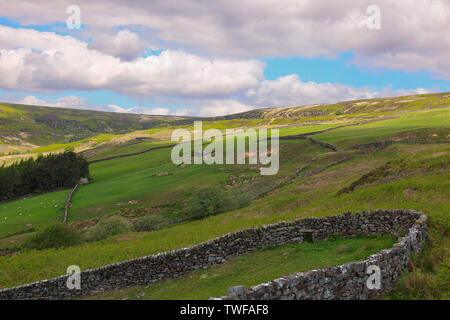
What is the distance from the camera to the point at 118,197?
2203 inches

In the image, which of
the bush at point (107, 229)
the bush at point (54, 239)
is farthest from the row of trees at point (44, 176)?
the bush at point (54, 239)

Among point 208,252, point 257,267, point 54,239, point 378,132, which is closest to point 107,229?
point 54,239

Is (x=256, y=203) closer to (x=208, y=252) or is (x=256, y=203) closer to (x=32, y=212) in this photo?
(x=208, y=252)

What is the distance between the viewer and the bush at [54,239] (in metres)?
26.0

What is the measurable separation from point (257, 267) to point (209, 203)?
20934mm

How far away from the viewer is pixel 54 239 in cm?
2631

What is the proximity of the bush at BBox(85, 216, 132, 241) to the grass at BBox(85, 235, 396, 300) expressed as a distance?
54.3 ft

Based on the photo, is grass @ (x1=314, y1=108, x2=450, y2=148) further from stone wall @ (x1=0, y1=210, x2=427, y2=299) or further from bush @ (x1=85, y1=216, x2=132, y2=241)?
stone wall @ (x1=0, y1=210, x2=427, y2=299)

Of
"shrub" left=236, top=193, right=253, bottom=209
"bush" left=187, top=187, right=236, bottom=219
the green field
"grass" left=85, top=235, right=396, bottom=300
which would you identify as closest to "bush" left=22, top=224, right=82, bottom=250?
the green field

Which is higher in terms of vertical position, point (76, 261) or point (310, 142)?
point (310, 142)
